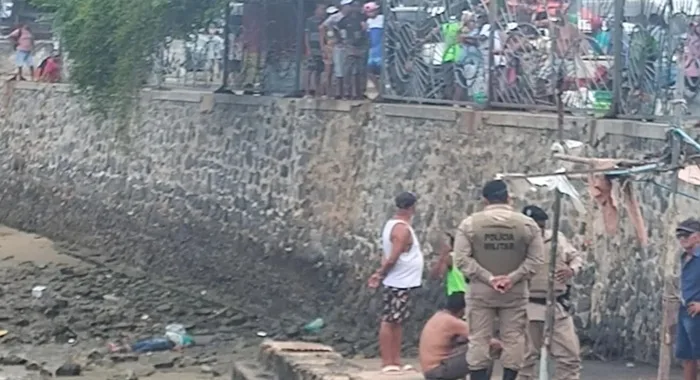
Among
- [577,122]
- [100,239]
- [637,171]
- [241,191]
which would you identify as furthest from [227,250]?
[637,171]

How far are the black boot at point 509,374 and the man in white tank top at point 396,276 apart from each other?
1832 millimetres

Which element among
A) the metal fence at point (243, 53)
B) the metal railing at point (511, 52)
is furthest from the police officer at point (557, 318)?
the metal fence at point (243, 53)

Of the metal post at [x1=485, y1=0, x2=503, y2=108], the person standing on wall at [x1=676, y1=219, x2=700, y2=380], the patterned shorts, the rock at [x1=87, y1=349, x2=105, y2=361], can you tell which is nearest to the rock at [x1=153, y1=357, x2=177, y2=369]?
the rock at [x1=87, y1=349, x2=105, y2=361]

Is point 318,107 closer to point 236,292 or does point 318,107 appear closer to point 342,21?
point 342,21

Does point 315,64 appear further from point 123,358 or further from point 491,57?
point 123,358

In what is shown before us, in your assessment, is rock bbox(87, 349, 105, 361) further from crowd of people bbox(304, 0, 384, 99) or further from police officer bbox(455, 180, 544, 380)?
police officer bbox(455, 180, 544, 380)

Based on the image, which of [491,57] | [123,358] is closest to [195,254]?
[123,358]

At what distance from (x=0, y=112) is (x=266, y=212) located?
1210 cm

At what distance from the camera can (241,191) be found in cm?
2120

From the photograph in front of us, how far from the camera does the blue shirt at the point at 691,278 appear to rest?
10734 mm

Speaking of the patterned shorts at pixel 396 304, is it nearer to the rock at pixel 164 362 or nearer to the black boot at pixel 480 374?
the black boot at pixel 480 374

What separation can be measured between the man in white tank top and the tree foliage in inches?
371

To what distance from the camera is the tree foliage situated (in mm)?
21734

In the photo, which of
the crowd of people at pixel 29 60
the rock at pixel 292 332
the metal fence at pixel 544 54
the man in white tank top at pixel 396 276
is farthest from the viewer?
the crowd of people at pixel 29 60
